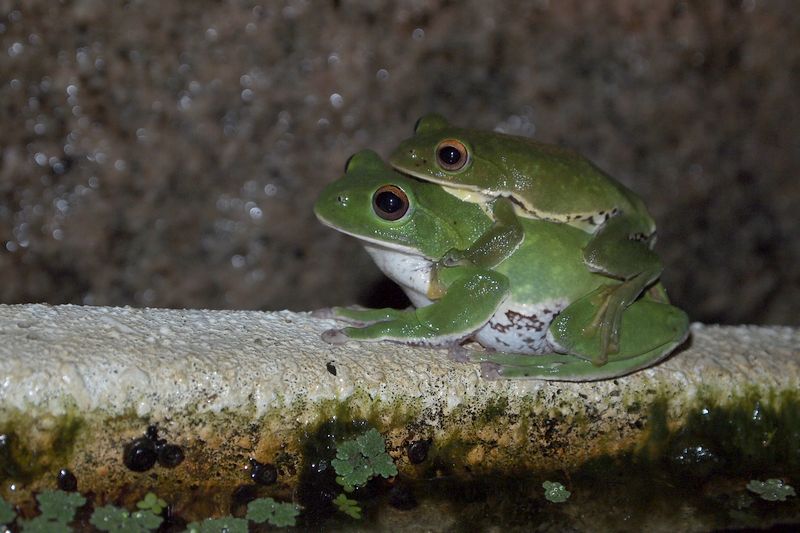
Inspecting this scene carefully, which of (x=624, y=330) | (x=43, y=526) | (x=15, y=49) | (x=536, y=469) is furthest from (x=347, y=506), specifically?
(x=15, y=49)

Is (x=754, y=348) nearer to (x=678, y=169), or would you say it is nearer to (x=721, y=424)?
(x=721, y=424)

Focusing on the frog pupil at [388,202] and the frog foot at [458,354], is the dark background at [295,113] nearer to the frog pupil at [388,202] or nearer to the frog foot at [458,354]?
the frog pupil at [388,202]

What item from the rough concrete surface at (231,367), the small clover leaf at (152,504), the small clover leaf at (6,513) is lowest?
the small clover leaf at (152,504)

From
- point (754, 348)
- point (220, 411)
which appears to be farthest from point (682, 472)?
point (220, 411)

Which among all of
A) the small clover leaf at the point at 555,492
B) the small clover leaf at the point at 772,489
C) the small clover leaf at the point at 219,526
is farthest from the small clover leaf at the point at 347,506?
the small clover leaf at the point at 772,489

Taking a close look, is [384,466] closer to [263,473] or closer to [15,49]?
[263,473]

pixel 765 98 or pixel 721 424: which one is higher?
pixel 765 98
